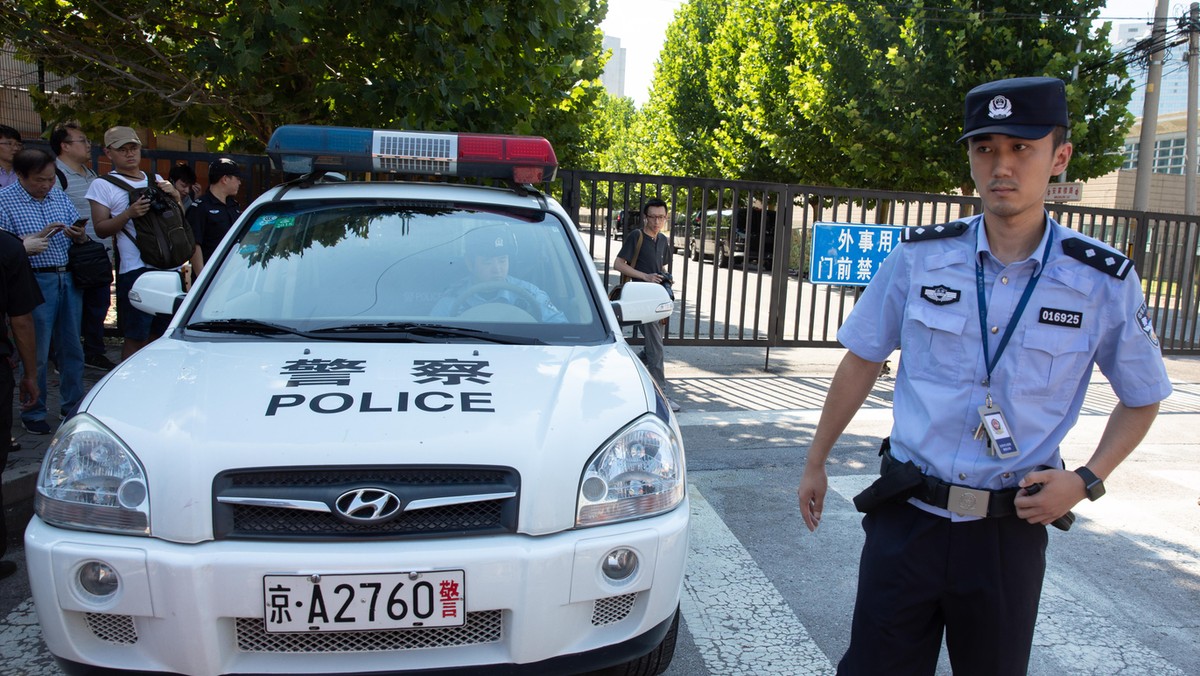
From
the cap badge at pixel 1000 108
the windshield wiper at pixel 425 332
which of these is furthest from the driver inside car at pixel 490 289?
the cap badge at pixel 1000 108

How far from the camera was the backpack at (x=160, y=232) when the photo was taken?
20.3ft

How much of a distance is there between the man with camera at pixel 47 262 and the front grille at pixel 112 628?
3726 millimetres

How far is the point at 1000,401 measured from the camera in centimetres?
211

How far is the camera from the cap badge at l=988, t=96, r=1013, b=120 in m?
2.05

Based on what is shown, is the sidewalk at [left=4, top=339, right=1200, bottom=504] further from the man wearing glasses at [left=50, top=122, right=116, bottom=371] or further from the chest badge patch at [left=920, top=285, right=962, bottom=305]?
the chest badge patch at [left=920, top=285, right=962, bottom=305]

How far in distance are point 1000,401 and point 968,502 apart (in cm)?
25

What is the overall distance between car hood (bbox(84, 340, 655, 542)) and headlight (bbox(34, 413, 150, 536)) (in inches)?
1.5

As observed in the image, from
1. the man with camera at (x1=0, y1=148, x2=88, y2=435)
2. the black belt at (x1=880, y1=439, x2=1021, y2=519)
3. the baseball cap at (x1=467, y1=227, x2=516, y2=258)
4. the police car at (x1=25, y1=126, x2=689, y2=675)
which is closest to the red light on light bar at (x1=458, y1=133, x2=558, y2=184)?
the baseball cap at (x1=467, y1=227, x2=516, y2=258)

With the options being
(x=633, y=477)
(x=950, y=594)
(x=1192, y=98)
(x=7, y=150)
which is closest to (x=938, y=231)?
(x=950, y=594)

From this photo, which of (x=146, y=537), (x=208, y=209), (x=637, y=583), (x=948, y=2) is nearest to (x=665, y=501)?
(x=637, y=583)

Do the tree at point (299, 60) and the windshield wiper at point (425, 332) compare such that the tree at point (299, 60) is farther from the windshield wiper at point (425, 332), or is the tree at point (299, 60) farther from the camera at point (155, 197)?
the windshield wiper at point (425, 332)

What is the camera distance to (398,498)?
240 centimetres

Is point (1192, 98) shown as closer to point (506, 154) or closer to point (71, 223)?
point (506, 154)

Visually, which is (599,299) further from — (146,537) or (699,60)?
(699,60)
